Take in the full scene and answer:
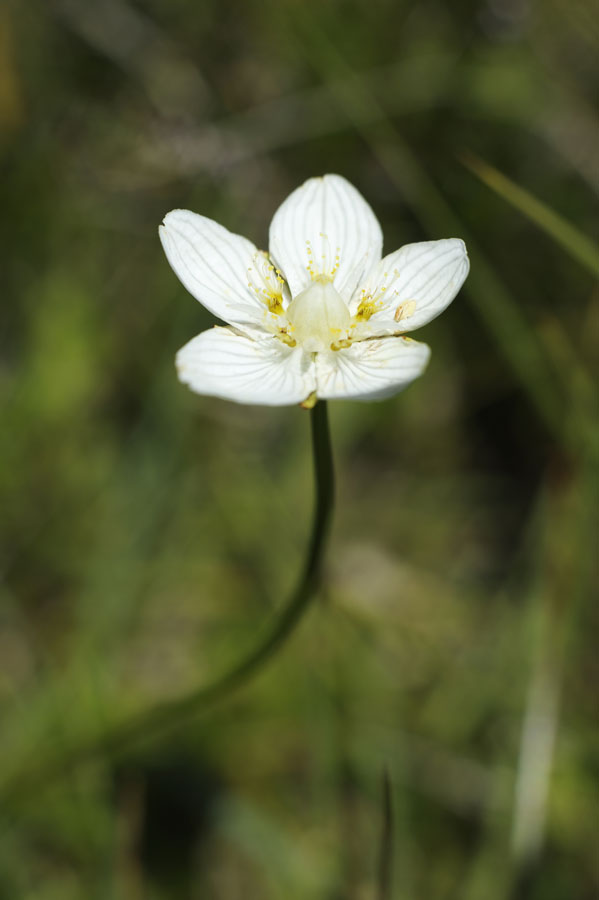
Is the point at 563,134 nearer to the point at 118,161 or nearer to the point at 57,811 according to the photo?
the point at 118,161

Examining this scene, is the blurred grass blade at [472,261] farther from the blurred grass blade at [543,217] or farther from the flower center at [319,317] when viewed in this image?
the flower center at [319,317]

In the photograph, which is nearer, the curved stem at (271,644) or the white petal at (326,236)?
the curved stem at (271,644)

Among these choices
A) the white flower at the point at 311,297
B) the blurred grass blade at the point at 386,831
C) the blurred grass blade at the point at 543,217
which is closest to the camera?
the blurred grass blade at the point at 386,831

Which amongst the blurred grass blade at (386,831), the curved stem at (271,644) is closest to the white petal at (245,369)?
the curved stem at (271,644)

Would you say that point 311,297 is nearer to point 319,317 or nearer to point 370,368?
point 319,317

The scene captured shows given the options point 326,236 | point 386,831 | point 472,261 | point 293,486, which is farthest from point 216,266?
point 293,486

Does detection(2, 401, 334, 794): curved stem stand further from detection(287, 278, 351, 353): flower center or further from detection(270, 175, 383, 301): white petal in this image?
detection(270, 175, 383, 301): white petal
